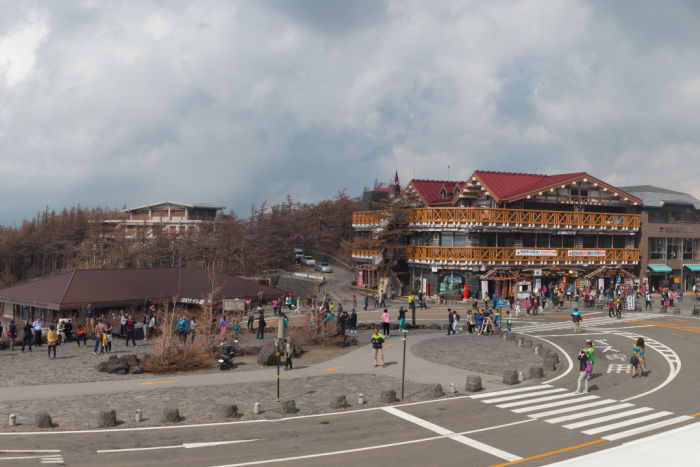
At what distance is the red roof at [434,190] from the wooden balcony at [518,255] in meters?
8.10

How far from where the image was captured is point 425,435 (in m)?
16.8

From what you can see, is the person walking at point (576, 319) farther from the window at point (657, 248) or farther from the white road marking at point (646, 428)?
the window at point (657, 248)

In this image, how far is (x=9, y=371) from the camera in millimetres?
25172

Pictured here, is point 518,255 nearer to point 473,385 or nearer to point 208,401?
point 473,385

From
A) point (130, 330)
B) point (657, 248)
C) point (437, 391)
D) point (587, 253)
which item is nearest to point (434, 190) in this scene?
point (587, 253)

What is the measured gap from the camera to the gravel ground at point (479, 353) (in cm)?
2647

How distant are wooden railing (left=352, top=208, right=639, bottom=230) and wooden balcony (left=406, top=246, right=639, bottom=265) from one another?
7.97ft

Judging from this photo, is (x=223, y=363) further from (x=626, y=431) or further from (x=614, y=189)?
(x=614, y=189)

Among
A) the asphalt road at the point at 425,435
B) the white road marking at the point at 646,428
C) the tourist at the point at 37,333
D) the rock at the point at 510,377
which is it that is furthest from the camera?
the tourist at the point at 37,333

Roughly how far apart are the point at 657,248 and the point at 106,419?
62.4 metres

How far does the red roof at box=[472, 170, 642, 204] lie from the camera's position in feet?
191

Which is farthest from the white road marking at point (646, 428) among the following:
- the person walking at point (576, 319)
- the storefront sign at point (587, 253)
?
the storefront sign at point (587, 253)

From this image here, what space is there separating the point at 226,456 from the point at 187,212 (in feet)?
319

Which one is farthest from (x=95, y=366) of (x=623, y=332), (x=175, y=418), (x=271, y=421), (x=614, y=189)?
(x=614, y=189)
